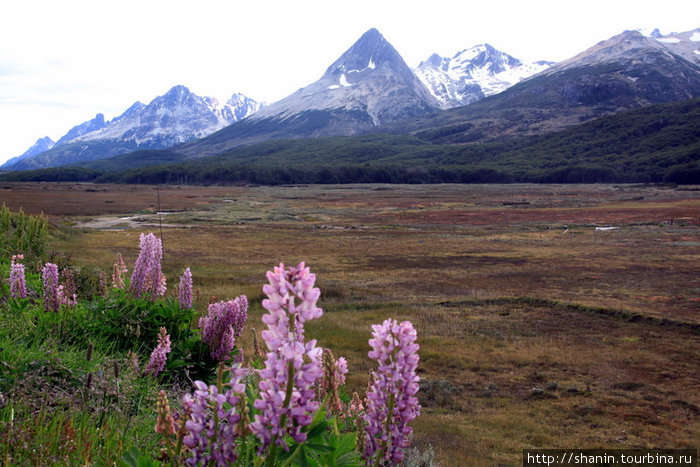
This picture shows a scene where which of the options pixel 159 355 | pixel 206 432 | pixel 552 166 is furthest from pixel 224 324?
pixel 552 166

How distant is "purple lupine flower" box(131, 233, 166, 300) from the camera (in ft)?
18.2

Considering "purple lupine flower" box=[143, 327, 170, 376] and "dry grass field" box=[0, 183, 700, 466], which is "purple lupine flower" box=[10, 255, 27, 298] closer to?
"purple lupine flower" box=[143, 327, 170, 376]

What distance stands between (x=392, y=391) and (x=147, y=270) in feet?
14.3

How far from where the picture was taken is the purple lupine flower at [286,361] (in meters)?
1.63

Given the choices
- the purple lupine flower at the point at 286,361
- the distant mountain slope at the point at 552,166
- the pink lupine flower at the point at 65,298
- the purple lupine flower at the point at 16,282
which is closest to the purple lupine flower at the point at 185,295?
the pink lupine flower at the point at 65,298

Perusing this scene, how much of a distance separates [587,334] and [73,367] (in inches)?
656

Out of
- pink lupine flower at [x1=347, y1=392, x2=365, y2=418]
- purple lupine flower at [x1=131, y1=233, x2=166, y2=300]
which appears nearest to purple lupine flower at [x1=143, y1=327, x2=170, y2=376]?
purple lupine flower at [x1=131, y1=233, x2=166, y2=300]

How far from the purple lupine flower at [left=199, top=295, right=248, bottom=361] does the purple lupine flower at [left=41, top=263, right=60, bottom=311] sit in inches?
79.3

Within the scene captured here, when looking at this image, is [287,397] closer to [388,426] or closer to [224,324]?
[388,426]

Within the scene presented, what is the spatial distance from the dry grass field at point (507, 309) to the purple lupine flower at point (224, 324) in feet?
15.3

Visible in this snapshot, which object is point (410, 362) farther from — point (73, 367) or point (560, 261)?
point (560, 261)

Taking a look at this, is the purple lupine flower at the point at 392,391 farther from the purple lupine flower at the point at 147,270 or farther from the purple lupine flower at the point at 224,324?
the purple lupine flower at the point at 147,270

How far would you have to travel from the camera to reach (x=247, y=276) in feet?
83.5

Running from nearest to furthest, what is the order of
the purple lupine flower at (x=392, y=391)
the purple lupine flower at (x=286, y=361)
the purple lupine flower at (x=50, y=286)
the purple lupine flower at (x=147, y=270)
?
the purple lupine flower at (x=286, y=361) < the purple lupine flower at (x=392, y=391) < the purple lupine flower at (x=50, y=286) < the purple lupine flower at (x=147, y=270)
